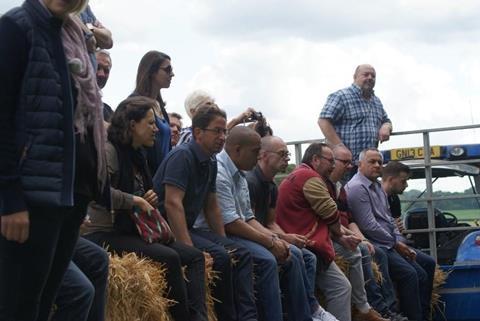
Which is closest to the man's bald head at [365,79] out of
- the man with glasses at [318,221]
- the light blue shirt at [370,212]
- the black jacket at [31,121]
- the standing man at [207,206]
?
the light blue shirt at [370,212]

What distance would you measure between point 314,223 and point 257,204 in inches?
25.0

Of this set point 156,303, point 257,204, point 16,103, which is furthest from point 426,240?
point 16,103

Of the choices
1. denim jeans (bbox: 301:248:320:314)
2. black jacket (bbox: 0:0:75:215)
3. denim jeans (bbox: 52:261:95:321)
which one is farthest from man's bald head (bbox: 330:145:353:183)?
black jacket (bbox: 0:0:75:215)

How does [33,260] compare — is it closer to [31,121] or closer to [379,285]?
[31,121]

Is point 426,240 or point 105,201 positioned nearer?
point 105,201

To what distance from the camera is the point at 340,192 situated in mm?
9844

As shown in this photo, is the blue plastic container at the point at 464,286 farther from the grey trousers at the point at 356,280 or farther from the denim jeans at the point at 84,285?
the denim jeans at the point at 84,285

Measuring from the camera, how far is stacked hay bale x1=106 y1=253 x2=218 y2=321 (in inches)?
227

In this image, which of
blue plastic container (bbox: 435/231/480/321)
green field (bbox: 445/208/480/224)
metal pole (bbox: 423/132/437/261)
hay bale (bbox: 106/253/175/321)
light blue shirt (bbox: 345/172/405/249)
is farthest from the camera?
green field (bbox: 445/208/480/224)

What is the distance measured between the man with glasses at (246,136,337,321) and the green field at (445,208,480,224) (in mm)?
3908

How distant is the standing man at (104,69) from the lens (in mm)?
7129

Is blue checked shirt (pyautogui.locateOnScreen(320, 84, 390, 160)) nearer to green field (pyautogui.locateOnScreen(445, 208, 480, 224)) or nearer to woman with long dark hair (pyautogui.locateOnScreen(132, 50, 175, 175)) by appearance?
green field (pyautogui.locateOnScreen(445, 208, 480, 224))

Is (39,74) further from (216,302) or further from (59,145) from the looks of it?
(216,302)

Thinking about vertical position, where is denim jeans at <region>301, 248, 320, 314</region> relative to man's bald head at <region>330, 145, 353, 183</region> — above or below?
below
